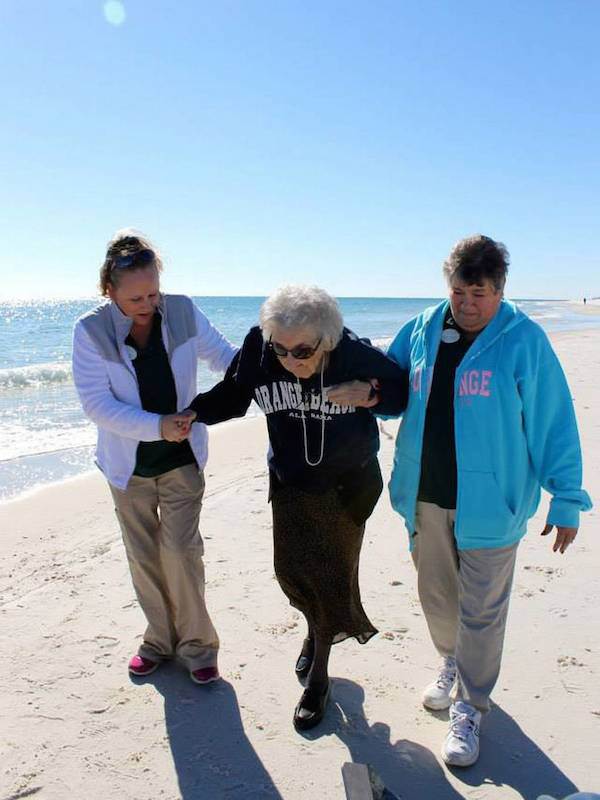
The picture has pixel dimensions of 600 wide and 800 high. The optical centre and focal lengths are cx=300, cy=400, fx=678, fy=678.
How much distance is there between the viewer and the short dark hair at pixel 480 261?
249cm

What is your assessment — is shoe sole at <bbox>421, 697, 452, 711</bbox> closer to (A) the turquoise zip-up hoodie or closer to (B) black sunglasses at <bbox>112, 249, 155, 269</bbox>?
(A) the turquoise zip-up hoodie

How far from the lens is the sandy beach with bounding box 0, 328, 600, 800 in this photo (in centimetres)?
256

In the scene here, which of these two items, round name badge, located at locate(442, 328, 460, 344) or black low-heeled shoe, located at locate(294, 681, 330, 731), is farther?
black low-heeled shoe, located at locate(294, 681, 330, 731)

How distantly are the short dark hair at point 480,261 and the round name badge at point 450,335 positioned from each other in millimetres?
246

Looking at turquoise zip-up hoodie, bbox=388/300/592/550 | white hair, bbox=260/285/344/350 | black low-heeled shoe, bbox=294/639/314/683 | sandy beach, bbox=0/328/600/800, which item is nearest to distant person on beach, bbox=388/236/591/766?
turquoise zip-up hoodie, bbox=388/300/592/550

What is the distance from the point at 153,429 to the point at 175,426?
10 centimetres

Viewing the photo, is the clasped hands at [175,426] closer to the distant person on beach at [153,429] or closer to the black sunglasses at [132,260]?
the distant person on beach at [153,429]

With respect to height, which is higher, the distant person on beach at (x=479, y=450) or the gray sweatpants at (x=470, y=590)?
the distant person on beach at (x=479, y=450)

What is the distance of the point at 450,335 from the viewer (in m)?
2.71

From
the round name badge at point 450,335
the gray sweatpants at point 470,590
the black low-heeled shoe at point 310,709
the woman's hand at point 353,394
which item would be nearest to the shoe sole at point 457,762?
the gray sweatpants at point 470,590

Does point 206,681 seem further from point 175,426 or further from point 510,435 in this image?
point 510,435

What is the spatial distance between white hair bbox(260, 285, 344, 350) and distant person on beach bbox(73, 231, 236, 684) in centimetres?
64

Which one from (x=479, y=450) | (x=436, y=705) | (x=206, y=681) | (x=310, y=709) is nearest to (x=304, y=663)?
(x=310, y=709)

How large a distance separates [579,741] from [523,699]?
0.33 meters
